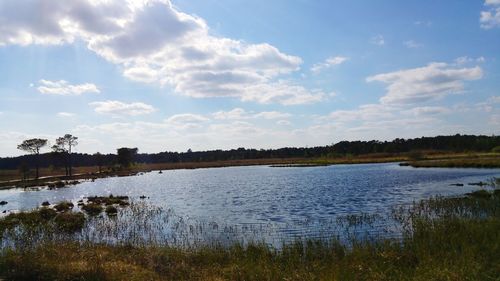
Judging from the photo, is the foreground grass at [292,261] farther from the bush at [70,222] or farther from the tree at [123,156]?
the tree at [123,156]

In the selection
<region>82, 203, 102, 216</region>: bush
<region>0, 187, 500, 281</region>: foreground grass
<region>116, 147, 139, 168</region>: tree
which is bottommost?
<region>82, 203, 102, 216</region>: bush

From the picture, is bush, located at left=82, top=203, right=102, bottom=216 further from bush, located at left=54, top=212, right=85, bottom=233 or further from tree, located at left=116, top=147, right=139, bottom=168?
tree, located at left=116, top=147, right=139, bottom=168

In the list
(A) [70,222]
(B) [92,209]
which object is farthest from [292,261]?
(B) [92,209]

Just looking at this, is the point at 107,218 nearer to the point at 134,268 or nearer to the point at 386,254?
the point at 134,268

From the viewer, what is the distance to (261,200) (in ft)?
170

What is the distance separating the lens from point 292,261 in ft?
59.7

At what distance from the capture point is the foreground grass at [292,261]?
14.0 meters

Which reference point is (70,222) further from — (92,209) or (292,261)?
(292,261)

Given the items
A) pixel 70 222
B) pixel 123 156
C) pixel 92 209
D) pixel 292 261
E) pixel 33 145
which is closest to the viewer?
pixel 292 261

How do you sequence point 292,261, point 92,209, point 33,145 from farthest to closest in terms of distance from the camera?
point 33,145 → point 92,209 → point 292,261

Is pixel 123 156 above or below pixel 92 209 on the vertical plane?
above

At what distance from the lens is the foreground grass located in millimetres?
13992

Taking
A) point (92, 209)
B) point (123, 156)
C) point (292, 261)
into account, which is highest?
point (123, 156)

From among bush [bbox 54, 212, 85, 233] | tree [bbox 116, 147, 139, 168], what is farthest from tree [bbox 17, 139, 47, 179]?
bush [bbox 54, 212, 85, 233]
